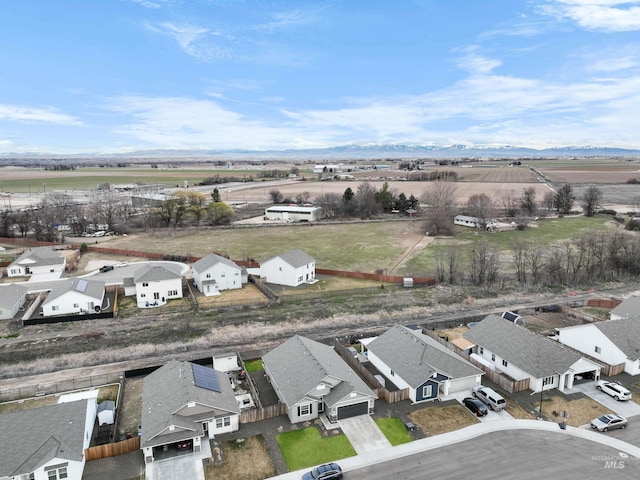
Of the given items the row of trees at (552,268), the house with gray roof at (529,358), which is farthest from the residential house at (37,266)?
the house with gray roof at (529,358)

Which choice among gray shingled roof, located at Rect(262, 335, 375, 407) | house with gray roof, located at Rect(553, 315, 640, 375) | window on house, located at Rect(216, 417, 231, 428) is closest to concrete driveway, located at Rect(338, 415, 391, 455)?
gray shingled roof, located at Rect(262, 335, 375, 407)

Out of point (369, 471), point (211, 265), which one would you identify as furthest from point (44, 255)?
point (369, 471)

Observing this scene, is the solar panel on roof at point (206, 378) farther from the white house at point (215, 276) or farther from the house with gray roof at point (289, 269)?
the house with gray roof at point (289, 269)

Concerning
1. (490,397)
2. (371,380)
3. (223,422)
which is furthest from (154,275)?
(490,397)

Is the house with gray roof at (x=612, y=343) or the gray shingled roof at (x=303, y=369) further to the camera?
the house with gray roof at (x=612, y=343)

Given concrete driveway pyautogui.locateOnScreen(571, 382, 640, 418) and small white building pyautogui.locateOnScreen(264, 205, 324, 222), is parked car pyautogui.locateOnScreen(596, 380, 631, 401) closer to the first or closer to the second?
concrete driveway pyautogui.locateOnScreen(571, 382, 640, 418)

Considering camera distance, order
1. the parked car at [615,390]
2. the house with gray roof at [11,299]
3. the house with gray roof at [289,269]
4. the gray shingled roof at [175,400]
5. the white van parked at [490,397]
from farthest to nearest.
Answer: the house with gray roof at [289,269] → the house with gray roof at [11,299] → the parked car at [615,390] → the white van parked at [490,397] → the gray shingled roof at [175,400]
